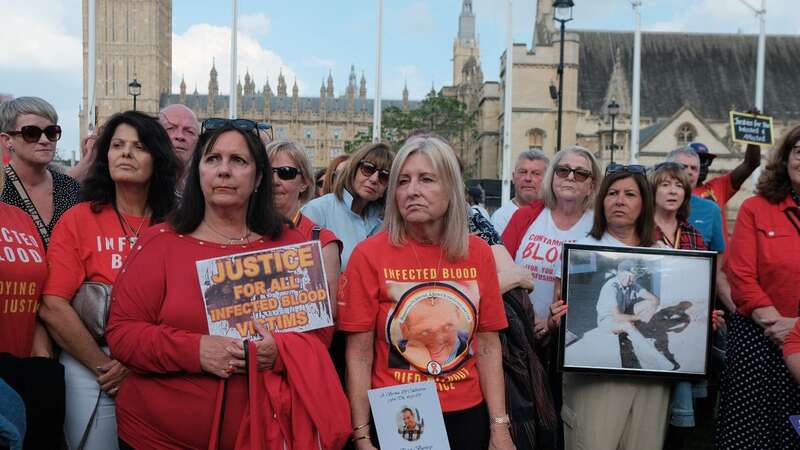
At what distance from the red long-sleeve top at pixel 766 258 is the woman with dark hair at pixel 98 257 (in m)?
3.12

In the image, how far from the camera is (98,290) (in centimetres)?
313

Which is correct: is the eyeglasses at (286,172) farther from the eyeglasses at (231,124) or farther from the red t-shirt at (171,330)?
the red t-shirt at (171,330)

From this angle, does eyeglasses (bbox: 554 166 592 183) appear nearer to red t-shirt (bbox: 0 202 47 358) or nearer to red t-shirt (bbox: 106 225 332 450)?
red t-shirt (bbox: 106 225 332 450)

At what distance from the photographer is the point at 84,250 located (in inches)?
125

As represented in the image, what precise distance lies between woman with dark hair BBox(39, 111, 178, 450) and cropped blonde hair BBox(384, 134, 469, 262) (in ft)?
3.96

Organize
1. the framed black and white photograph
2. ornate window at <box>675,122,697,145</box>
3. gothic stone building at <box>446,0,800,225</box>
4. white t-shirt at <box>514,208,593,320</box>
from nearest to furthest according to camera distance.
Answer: the framed black and white photograph, white t-shirt at <box>514,208,593,320</box>, ornate window at <box>675,122,697,145</box>, gothic stone building at <box>446,0,800,225</box>

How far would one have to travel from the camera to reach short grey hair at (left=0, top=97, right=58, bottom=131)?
3.83 metres

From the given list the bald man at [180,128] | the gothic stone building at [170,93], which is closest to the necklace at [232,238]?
the bald man at [180,128]

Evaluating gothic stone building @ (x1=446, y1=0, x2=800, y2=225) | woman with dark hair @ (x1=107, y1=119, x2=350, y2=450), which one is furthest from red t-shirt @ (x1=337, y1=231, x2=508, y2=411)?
gothic stone building @ (x1=446, y1=0, x2=800, y2=225)

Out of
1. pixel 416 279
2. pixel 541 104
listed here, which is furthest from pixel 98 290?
pixel 541 104

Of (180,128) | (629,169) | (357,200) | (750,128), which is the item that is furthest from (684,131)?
(357,200)

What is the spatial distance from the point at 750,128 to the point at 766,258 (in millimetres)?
6410

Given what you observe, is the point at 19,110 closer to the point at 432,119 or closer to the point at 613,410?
the point at 613,410

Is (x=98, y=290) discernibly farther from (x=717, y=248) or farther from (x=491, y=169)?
(x=491, y=169)
